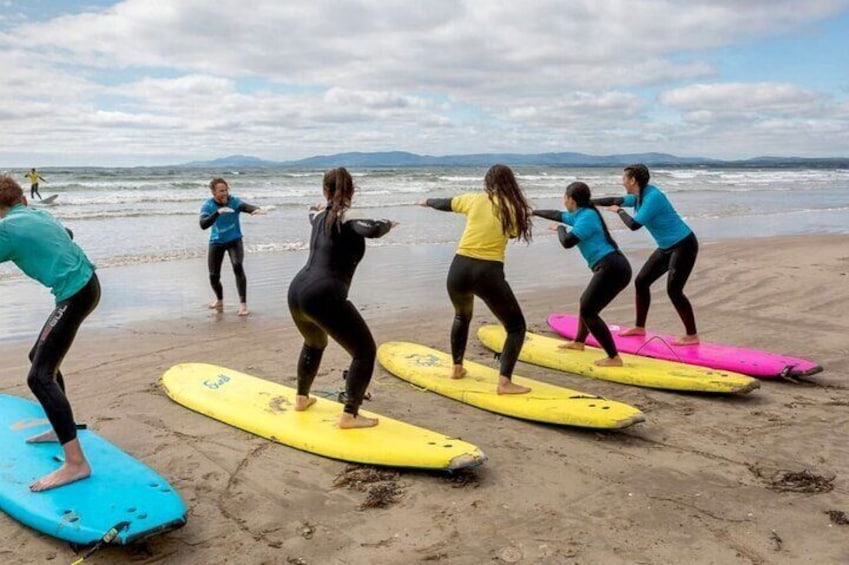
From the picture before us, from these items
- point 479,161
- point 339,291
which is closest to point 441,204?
point 339,291

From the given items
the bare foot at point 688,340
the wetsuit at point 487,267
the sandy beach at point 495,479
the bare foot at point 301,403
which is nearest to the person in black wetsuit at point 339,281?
the bare foot at point 301,403

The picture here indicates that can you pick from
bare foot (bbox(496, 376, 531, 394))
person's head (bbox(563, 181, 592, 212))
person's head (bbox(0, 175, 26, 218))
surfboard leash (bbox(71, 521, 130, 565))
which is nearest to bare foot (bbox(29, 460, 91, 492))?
surfboard leash (bbox(71, 521, 130, 565))

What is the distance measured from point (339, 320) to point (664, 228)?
4.00m

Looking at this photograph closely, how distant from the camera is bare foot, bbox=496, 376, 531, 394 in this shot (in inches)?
230

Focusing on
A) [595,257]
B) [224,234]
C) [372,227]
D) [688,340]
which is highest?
[372,227]

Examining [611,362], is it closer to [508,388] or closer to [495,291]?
[508,388]

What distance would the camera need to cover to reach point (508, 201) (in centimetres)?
573

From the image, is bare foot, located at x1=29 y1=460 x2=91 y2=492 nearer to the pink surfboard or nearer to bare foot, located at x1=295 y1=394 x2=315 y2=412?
bare foot, located at x1=295 y1=394 x2=315 y2=412

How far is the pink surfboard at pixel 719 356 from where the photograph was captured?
6562 millimetres

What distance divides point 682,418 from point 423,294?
5.44 meters

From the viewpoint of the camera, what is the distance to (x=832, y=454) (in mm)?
4902

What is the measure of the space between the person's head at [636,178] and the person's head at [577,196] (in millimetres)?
651

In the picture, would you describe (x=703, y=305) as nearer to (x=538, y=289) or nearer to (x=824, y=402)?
(x=538, y=289)

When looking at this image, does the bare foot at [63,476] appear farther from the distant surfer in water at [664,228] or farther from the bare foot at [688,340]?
the bare foot at [688,340]
